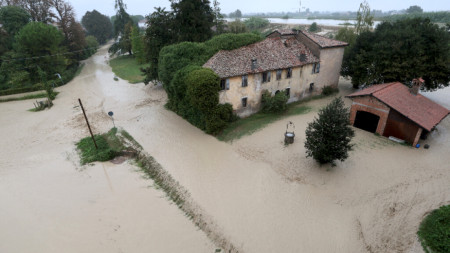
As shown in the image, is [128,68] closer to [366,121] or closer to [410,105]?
[366,121]

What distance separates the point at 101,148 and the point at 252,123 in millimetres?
14917

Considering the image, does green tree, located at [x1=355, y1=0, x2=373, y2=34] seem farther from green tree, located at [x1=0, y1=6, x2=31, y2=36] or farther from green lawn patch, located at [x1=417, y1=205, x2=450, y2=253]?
green tree, located at [x1=0, y1=6, x2=31, y2=36]

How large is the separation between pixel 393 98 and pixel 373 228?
42.2ft

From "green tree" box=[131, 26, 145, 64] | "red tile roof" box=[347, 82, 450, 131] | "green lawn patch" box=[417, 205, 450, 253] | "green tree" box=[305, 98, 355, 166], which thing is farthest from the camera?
"green tree" box=[131, 26, 145, 64]

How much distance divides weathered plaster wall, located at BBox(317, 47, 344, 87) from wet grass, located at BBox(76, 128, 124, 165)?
24893mm

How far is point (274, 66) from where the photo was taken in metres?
25.4

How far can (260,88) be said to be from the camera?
84.4 feet

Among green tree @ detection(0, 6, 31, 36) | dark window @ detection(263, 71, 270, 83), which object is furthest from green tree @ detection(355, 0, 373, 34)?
green tree @ detection(0, 6, 31, 36)

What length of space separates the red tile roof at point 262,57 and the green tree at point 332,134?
10.2 meters

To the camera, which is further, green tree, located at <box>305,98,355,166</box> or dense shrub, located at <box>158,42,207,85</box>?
dense shrub, located at <box>158,42,207,85</box>

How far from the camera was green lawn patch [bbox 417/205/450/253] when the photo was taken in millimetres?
11773

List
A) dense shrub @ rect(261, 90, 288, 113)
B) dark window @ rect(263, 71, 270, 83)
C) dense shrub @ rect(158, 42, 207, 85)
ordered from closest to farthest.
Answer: dense shrub @ rect(158, 42, 207, 85) < dark window @ rect(263, 71, 270, 83) < dense shrub @ rect(261, 90, 288, 113)

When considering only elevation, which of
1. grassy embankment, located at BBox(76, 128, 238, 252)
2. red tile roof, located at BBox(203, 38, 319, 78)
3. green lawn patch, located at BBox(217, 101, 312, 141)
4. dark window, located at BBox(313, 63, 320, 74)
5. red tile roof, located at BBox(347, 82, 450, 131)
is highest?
red tile roof, located at BBox(203, 38, 319, 78)

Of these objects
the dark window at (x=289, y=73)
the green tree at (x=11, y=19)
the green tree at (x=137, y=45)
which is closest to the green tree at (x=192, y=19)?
the dark window at (x=289, y=73)
